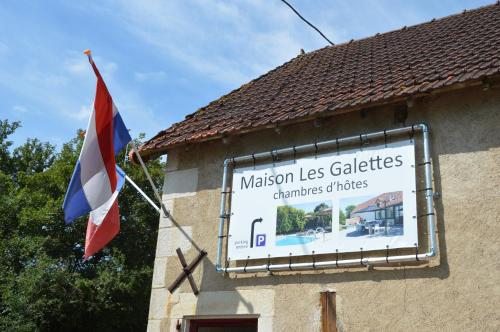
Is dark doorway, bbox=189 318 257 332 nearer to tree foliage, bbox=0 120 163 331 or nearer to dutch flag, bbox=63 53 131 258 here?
dutch flag, bbox=63 53 131 258

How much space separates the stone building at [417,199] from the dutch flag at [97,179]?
84 cm

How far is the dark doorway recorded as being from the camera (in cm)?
574

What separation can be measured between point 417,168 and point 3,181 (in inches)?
658

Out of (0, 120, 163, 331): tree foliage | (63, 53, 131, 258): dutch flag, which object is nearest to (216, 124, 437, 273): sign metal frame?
(63, 53, 131, 258): dutch flag

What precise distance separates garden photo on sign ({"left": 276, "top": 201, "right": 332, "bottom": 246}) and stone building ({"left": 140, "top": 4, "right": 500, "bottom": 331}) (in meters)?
0.22

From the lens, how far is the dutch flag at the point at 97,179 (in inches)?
233

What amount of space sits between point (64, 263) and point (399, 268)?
13.8 m

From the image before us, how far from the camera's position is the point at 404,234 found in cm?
500

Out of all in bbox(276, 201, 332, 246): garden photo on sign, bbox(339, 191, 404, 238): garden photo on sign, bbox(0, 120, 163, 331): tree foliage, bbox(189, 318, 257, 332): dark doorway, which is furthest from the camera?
bbox(0, 120, 163, 331): tree foliage

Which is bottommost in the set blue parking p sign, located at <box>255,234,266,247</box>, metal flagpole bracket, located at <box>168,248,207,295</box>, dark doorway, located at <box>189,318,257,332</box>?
dark doorway, located at <box>189,318,257,332</box>

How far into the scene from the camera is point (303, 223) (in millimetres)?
5648

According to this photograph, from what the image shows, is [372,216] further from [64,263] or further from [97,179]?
[64,263]

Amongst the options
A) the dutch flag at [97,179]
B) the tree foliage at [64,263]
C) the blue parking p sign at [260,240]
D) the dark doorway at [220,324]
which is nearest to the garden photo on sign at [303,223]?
the blue parking p sign at [260,240]

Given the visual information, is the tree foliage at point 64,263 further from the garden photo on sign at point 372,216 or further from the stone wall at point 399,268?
the garden photo on sign at point 372,216
